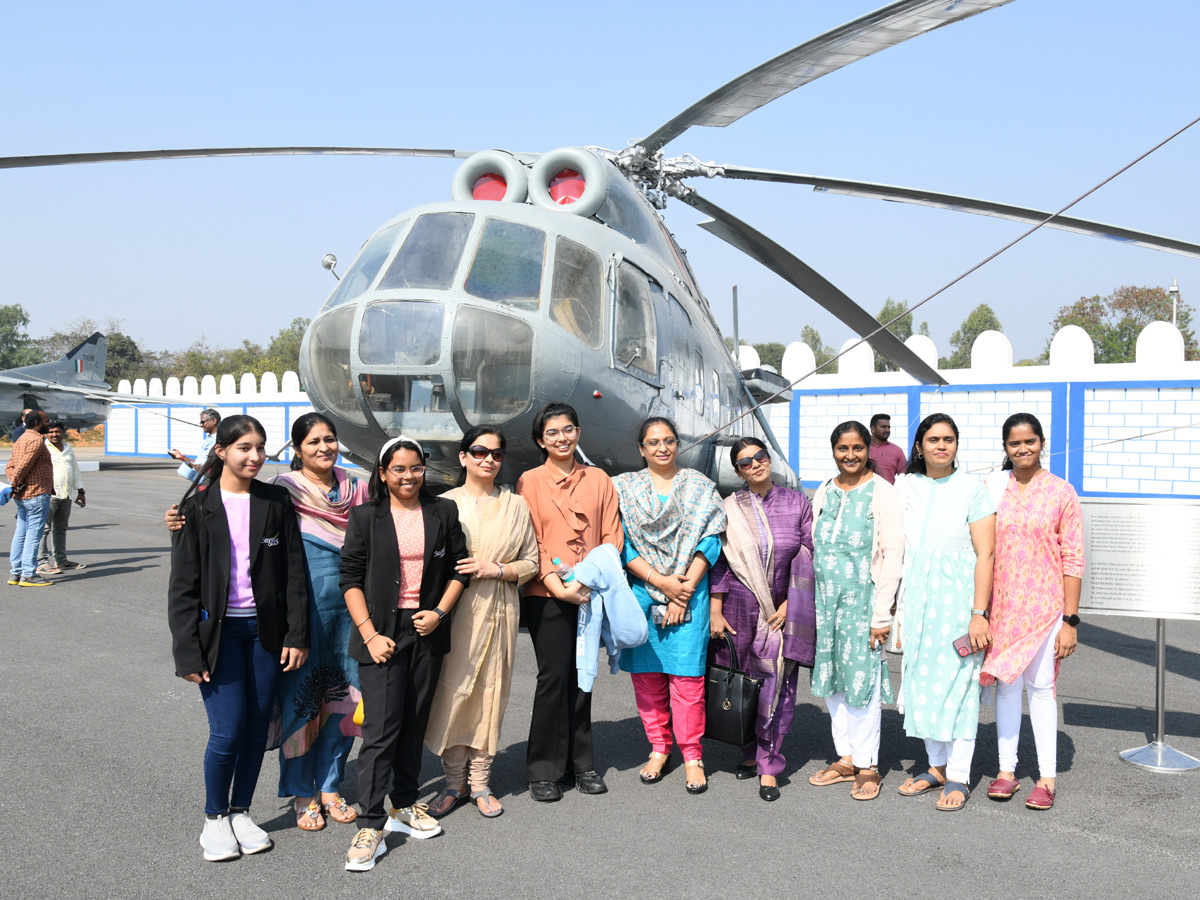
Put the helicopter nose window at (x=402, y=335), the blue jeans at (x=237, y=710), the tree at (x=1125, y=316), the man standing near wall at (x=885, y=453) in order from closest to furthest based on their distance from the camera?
the blue jeans at (x=237, y=710)
the helicopter nose window at (x=402, y=335)
the man standing near wall at (x=885, y=453)
the tree at (x=1125, y=316)

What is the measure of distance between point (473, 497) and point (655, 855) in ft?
5.08

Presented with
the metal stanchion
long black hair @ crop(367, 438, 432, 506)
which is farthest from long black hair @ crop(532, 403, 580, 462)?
the metal stanchion

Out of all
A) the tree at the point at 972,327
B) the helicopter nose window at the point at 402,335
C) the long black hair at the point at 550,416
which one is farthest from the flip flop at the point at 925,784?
the tree at the point at 972,327

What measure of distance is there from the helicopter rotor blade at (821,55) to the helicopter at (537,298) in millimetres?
12

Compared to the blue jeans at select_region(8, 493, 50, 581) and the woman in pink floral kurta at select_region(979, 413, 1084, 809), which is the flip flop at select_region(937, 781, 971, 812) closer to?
the woman in pink floral kurta at select_region(979, 413, 1084, 809)

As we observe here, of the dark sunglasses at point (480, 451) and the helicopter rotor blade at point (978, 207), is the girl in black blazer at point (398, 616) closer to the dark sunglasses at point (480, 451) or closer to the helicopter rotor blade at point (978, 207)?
the dark sunglasses at point (480, 451)

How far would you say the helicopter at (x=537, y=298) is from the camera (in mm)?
4477

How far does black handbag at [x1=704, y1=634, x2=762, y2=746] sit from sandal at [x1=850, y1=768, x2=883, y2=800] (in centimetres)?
47

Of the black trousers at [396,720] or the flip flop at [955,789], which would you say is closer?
the black trousers at [396,720]

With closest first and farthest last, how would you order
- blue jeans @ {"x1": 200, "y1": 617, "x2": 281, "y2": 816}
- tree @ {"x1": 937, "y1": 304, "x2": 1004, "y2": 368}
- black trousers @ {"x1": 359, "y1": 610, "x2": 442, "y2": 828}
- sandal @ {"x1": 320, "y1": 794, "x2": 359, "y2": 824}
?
blue jeans @ {"x1": 200, "y1": 617, "x2": 281, "y2": 816}
black trousers @ {"x1": 359, "y1": 610, "x2": 442, "y2": 828}
sandal @ {"x1": 320, "y1": 794, "x2": 359, "y2": 824}
tree @ {"x1": 937, "y1": 304, "x2": 1004, "y2": 368}

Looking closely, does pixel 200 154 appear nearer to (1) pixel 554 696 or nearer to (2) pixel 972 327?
(1) pixel 554 696

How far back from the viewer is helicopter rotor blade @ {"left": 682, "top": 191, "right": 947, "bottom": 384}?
263 inches

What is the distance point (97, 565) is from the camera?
10.0m

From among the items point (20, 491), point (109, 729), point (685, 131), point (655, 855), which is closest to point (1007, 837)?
point (655, 855)
